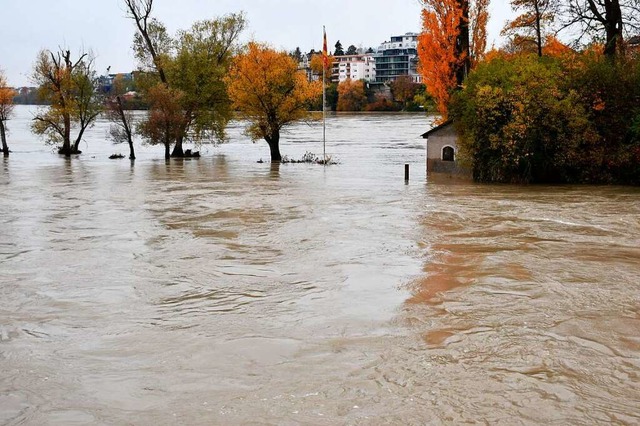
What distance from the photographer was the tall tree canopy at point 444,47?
134 ft

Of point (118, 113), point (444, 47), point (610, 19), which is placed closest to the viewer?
point (610, 19)

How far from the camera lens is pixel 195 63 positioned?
57.5m

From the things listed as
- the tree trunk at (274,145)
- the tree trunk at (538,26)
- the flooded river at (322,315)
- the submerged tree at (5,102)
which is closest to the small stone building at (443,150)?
the tree trunk at (538,26)

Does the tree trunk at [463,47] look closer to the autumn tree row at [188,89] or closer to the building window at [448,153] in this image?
the building window at [448,153]

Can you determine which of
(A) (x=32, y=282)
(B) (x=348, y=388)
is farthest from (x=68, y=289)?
(B) (x=348, y=388)

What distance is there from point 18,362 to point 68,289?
3847 millimetres

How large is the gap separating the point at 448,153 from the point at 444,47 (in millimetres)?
7252

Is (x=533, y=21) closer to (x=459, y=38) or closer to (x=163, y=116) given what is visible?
(x=459, y=38)

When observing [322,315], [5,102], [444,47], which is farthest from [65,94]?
[322,315]

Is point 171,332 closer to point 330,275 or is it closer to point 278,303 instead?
point 278,303

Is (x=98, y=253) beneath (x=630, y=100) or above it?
beneath

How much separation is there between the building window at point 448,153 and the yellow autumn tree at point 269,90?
1529 cm

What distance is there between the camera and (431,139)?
3844 cm

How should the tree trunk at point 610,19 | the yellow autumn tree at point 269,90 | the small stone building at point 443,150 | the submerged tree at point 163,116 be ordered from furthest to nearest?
the submerged tree at point 163,116 < the yellow autumn tree at point 269,90 < the small stone building at point 443,150 < the tree trunk at point 610,19
